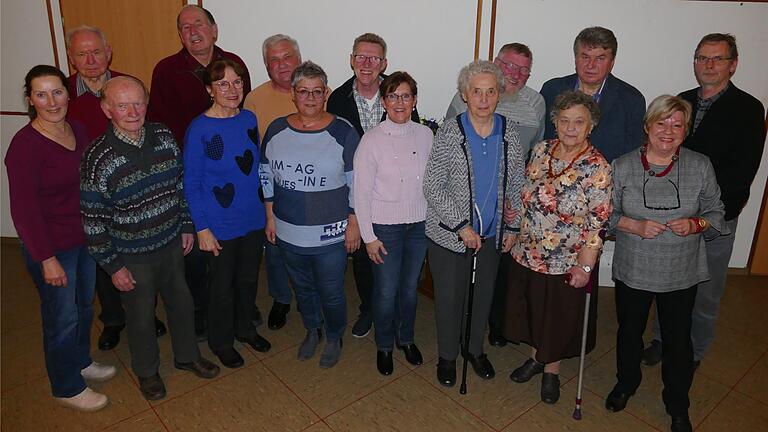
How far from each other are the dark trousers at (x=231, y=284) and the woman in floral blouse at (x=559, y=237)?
1.41 meters

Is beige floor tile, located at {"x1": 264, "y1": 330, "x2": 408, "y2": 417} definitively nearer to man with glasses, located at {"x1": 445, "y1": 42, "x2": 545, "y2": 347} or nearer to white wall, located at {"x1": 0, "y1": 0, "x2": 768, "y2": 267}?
man with glasses, located at {"x1": 445, "y1": 42, "x2": 545, "y2": 347}

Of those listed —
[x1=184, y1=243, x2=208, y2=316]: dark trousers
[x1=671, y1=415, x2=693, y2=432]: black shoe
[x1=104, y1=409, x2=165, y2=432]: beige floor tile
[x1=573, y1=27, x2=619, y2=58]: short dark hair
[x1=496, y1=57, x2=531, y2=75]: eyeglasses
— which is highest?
[x1=573, y1=27, x2=619, y2=58]: short dark hair

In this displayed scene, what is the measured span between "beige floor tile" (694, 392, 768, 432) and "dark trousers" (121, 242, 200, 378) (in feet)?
8.71

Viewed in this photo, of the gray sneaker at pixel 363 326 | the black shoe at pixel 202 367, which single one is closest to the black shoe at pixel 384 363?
the gray sneaker at pixel 363 326

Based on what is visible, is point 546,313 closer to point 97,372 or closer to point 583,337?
point 583,337

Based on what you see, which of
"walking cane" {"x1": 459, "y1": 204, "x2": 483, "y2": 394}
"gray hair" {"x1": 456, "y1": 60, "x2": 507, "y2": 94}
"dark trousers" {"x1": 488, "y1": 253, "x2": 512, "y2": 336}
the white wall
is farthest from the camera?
the white wall

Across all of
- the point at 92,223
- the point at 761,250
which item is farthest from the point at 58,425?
the point at 761,250

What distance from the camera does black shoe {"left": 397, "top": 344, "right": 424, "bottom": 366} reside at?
300cm

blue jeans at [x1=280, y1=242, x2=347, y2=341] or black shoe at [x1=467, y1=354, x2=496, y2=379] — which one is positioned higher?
blue jeans at [x1=280, y1=242, x2=347, y2=341]

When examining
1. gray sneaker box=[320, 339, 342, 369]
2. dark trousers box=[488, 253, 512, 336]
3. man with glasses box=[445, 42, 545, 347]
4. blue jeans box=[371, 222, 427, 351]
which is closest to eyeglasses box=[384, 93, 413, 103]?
man with glasses box=[445, 42, 545, 347]

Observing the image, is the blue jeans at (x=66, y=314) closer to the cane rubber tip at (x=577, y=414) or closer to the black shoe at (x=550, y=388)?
the black shoe at (x=550, y=388)

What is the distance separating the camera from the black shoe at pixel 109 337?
3.14 metres

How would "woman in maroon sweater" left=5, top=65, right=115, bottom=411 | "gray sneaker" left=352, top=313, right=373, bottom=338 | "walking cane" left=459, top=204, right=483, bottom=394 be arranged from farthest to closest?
"gray sneaker" left=352, top=313, right=373, bottom=338, "walking cane" left=459, top=204, right=483, bottom=394, "woman in maroon sweater" left=5, top=65, right=115, bottom=411

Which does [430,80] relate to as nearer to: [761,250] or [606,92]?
[606,92]
